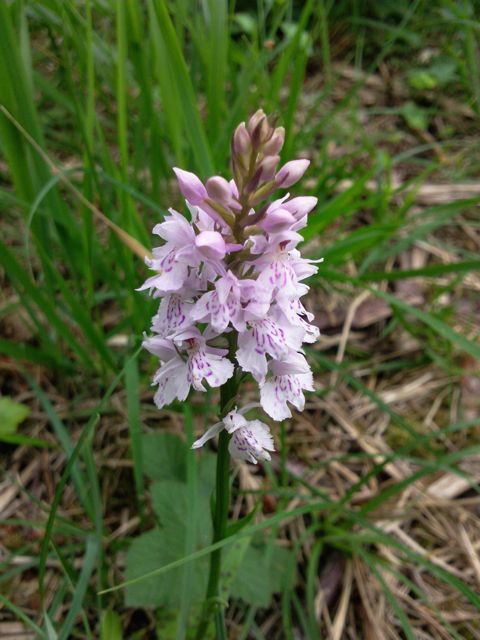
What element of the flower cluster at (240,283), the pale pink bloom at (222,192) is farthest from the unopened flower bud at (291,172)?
the pale pink bloom at (222,192)

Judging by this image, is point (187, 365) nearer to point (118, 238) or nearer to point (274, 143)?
point (274, 143)

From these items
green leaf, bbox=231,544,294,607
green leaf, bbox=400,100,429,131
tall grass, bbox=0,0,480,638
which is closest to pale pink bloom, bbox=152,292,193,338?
tall grass, bbox=0,0,480,638

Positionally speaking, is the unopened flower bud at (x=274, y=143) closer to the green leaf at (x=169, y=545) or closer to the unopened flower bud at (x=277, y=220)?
the unopened flower bud at (x=277, y=220)

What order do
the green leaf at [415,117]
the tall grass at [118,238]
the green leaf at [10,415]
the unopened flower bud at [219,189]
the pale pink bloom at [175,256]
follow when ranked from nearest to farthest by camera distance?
the unopened flower bud at [219,189] < the pale pink bloom at [175,256] < the tall grass at [118,238] < the green leaf at [10,415] < the green leaf at [415,117]

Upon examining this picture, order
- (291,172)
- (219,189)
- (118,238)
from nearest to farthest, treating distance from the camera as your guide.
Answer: (219,189) → (291,172) → (118,238)

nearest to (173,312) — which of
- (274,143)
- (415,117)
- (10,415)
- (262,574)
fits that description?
(274,143)

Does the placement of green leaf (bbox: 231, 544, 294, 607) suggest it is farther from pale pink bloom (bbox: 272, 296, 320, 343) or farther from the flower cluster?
pale pink bloom (bbox: 272, 296, 320, 343)

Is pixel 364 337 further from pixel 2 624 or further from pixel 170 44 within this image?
pixel 2 624
